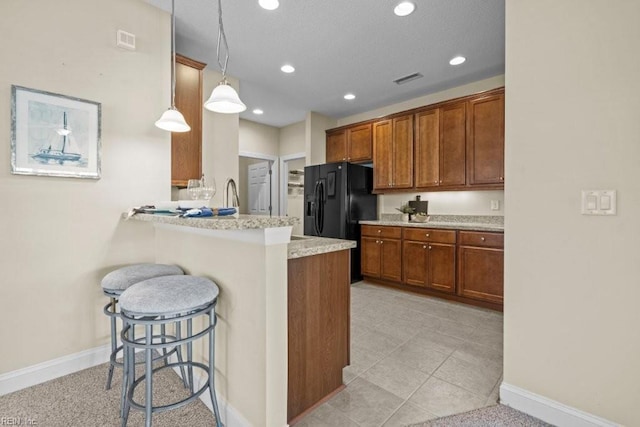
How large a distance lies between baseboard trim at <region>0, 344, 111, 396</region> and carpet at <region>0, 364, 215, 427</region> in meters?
0.04

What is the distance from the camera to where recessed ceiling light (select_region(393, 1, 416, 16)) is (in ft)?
7.43

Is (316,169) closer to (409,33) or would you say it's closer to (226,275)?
(409,33)

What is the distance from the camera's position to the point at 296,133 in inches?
225

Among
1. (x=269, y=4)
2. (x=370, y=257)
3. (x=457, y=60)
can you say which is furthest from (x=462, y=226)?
(x=269, y=4)

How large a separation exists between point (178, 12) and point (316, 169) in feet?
8.80

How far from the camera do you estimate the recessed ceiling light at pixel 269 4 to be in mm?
2217

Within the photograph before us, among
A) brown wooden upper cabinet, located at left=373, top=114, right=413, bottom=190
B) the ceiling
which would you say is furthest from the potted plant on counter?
the ceiling

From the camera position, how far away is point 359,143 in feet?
15.2

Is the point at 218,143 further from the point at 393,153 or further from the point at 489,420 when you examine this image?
the point at 489,420

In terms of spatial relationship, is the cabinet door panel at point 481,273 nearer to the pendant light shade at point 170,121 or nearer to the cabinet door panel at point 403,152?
the cabinet door panel at point 403,152

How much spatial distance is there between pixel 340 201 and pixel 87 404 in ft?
11.0

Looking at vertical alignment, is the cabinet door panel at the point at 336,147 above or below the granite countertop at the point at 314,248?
above

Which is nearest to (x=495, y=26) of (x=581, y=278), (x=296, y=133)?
(x=581, y=278)

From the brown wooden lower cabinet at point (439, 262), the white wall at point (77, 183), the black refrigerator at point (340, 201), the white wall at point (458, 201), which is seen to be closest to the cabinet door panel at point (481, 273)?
the brown wooden lower cabinet at point (439, 262)
